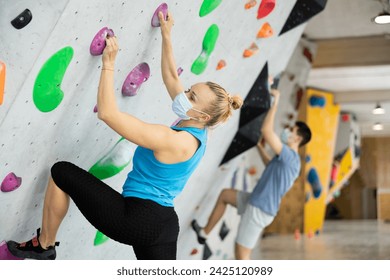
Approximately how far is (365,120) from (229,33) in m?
7.59

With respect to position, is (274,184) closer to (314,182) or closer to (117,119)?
(117,119)

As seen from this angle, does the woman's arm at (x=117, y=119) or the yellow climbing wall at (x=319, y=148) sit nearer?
the woman's arm at (x=117, y=119)

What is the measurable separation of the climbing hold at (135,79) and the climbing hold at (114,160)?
0.23m

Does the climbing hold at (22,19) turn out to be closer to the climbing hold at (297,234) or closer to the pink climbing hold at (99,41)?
the pink climbing hold at (99,41)

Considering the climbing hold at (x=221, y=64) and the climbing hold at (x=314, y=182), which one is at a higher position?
the climbing hold at (x=221, y=64)

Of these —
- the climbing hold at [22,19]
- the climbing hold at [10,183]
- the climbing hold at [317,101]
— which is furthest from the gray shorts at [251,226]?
the climbing hold at [317,101]

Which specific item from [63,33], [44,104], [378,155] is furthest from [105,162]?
[378,155]

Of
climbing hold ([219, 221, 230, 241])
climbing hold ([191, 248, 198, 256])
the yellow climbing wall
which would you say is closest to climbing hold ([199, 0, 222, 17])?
climbing hold ([191, 248, 198, 256])

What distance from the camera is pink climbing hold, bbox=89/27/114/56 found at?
2006mm

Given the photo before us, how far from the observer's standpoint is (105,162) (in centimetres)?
257

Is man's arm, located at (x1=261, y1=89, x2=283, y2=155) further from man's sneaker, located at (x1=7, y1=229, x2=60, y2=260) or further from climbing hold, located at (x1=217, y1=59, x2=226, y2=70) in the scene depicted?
man's sneaker, located at (x1=7, y1=229, x2=60, y2=260)

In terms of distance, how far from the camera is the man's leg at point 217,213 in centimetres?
409

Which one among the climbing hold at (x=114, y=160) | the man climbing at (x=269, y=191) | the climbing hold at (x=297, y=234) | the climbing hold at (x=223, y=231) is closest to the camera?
the climbing hold at (x=114, y=160)

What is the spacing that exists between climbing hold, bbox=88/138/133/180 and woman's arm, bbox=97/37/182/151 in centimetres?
50
